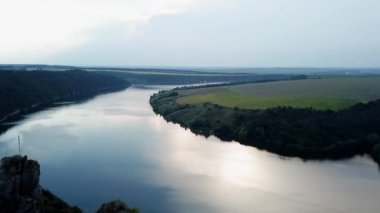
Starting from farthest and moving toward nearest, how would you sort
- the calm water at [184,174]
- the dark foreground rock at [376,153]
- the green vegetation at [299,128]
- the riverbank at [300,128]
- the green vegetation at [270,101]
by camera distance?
the green vegetation at [270,101] < the green vegetation at [299,128] < the riverbank at [300,128] < the dark foreground rock at [376,153] < the calm water at [184,174]

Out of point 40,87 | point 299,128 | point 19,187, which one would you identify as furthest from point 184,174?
point 40,87

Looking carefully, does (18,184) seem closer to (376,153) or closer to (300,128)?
(376,153)

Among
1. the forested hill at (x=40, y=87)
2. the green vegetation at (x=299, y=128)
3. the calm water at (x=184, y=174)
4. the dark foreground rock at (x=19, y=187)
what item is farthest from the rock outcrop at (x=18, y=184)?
the forested hill at (x=40, y=87)

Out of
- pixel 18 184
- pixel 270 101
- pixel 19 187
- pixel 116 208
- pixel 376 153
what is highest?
pixel 18 184

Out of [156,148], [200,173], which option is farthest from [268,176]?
[156,148]

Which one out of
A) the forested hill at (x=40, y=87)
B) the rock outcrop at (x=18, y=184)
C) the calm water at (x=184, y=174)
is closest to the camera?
the rock outcrop at (x=18, y=184)

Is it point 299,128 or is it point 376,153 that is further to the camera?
point 299,128

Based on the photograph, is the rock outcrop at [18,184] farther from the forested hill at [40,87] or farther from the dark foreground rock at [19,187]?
the forested hill at [40,87]
